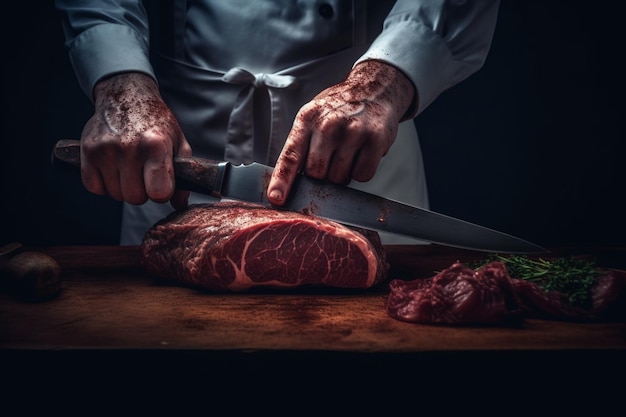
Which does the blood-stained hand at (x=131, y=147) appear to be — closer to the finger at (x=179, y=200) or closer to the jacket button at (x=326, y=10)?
the finger at (x=179, y=200)

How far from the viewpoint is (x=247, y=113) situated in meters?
2.93

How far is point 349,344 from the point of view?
1668 millimetres

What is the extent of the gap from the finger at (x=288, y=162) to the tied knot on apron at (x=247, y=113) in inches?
24.3

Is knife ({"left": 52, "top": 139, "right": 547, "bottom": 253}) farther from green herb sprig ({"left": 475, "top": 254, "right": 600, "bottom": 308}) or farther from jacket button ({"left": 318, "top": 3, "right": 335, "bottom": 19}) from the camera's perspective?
jacket button ({"left": 318, "top": 3, "right": 335, "bottom": 19})

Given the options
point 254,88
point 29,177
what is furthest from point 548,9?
point 29,177

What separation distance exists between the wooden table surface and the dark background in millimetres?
2381

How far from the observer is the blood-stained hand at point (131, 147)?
2.36 metres

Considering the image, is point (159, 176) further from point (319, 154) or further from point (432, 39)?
point (432, 39)

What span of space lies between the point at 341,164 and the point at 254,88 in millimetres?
785

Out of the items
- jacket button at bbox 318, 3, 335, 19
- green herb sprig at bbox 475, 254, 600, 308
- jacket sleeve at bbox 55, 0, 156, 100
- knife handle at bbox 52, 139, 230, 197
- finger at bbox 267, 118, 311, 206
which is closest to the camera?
green herb sprig at bbox 475, 254, 600, 308

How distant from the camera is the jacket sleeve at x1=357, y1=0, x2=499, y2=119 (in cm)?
254

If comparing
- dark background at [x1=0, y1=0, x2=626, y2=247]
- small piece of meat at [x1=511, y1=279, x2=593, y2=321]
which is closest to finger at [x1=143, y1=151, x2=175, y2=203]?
small piece of meat at [x1=511, y1=279, x2=593, y2=321]

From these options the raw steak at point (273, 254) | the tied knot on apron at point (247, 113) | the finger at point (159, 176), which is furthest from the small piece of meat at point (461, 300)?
the tied knot on apron at point (247, 113)

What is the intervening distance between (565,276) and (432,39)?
1123 mm
